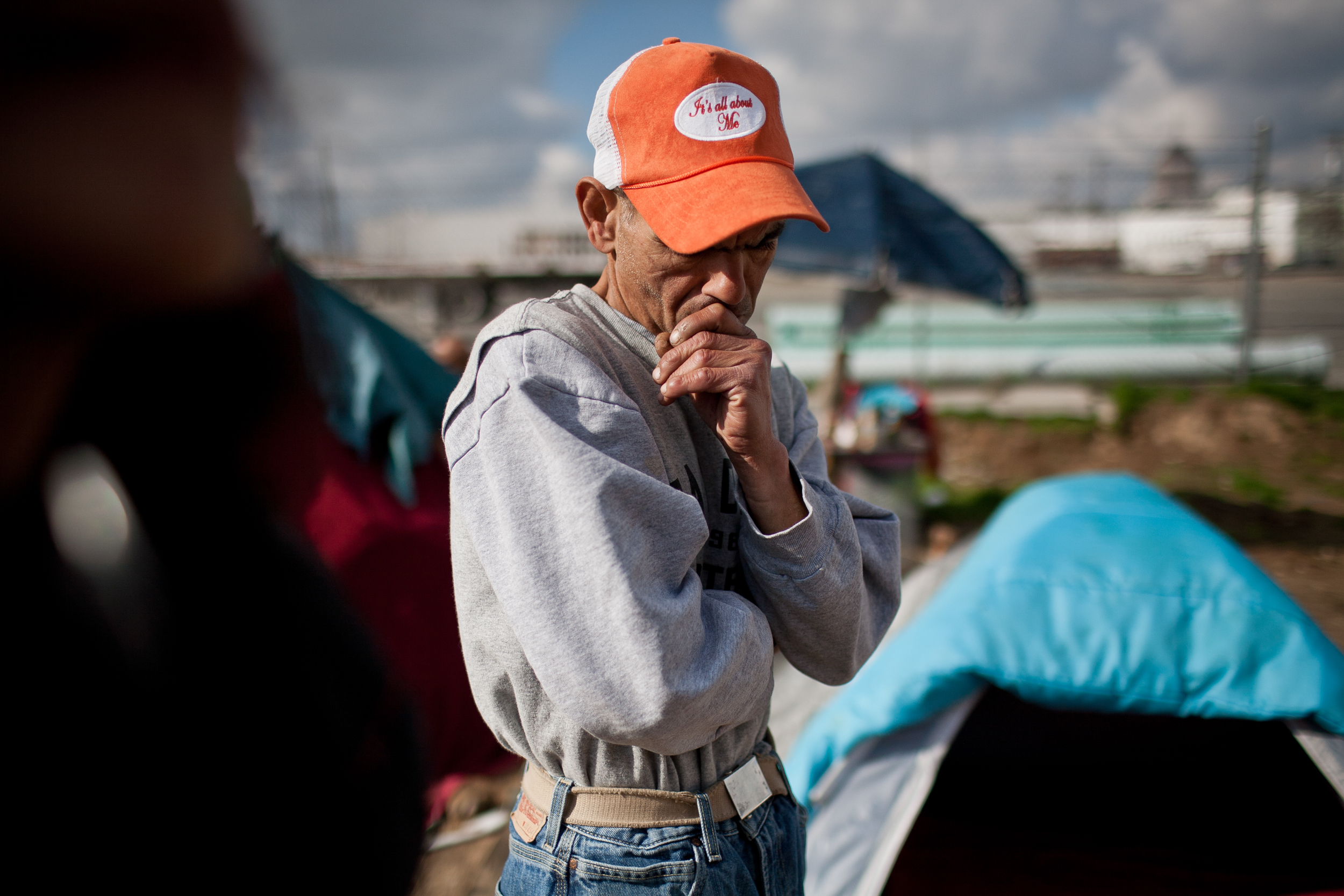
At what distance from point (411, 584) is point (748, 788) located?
7.63 ft

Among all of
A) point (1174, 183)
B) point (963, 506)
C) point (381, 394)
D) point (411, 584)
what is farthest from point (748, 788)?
point (1174, 183)

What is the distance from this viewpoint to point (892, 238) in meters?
5.45

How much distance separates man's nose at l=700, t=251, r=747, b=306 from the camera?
105cm

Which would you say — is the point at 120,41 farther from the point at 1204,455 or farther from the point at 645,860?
the point at 1204,455

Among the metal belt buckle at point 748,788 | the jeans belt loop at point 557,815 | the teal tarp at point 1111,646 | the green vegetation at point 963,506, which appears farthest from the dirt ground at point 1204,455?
the jeans belt loop at point 557,815

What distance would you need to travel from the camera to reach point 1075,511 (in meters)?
2.89

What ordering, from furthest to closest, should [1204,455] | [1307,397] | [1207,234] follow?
[1207,234], [1307,397], [1204,455]

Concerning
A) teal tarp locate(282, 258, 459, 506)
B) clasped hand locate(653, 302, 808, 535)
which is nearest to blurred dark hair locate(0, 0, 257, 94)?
clasped hand locate(653, 302, 808, 535)

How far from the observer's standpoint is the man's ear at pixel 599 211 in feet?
3.58

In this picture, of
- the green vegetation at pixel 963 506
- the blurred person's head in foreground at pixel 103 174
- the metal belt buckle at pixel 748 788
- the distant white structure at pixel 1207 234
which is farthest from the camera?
the distant white structure at pixel 1207 234

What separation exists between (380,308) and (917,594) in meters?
6.31

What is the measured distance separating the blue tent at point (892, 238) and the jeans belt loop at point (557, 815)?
4.62 m

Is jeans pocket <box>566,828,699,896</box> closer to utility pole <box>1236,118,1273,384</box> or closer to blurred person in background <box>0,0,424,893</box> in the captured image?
blurred person in background <box>0,0,424,893</box>

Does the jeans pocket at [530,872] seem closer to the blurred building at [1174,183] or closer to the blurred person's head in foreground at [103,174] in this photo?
the blurred person's head in foreground at [103,174]
